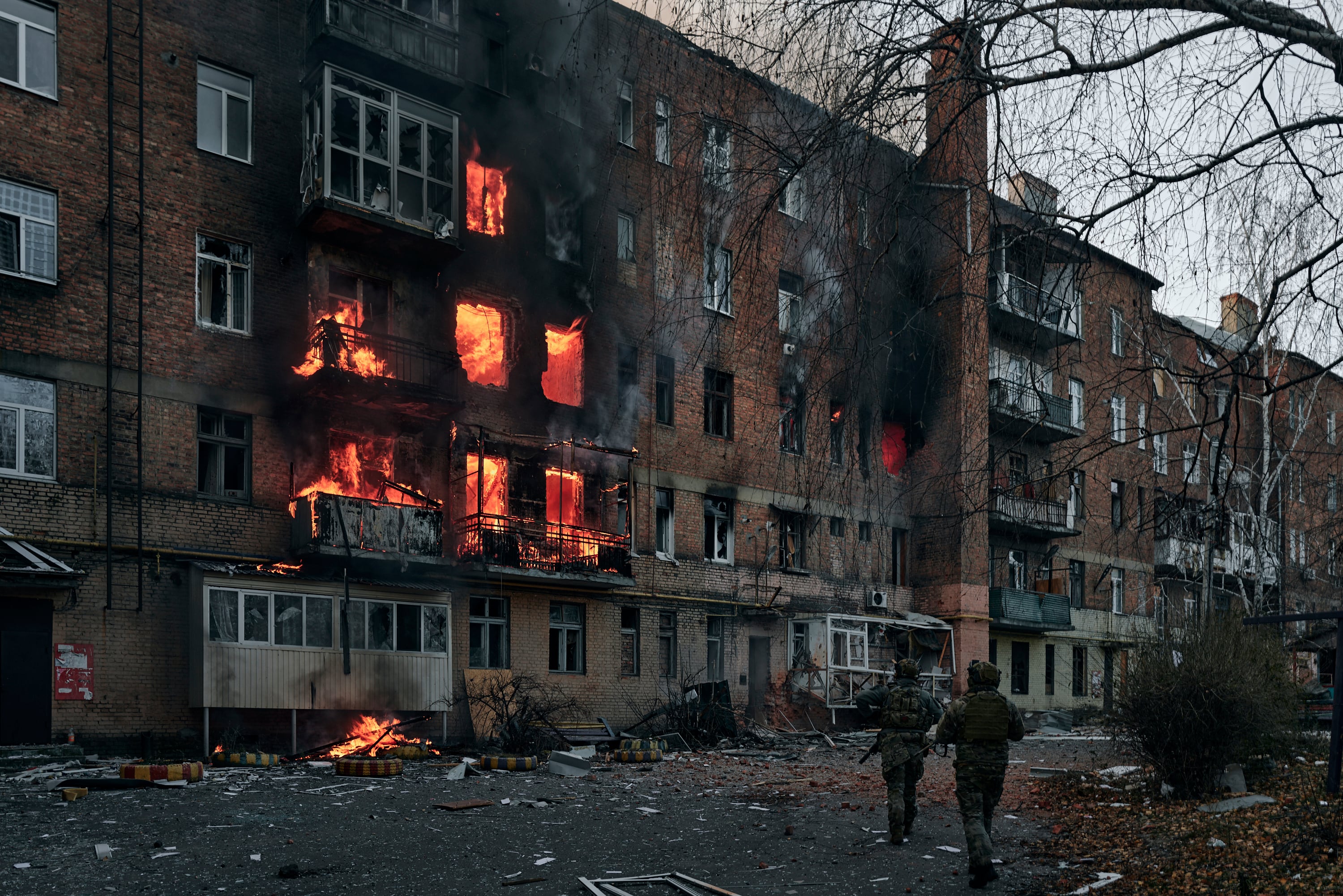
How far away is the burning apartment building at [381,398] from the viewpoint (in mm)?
16703

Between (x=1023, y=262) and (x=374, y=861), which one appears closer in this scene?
(x=1023, y=262)

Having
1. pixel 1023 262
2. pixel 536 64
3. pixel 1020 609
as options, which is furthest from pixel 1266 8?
pixel 1020 609

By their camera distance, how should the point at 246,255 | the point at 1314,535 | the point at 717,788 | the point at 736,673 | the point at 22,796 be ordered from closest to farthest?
the point at 22,796, the point at 717,788, the point at 246,255, the point at 736,673, the point at 1314,535

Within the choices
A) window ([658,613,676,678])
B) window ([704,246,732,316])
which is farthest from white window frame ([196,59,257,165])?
window ([704,246,732,316])

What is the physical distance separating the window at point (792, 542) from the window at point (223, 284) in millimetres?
14140

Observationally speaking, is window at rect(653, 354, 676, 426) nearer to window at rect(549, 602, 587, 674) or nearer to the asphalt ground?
window at rect(549, 602, 587, 674)

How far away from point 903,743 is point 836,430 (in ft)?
11.8

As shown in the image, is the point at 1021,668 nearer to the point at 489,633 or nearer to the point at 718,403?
the point at 718,403

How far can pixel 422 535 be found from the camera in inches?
800

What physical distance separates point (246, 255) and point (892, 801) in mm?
14834

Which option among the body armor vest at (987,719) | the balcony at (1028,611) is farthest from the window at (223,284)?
the balcony at (1028,611)

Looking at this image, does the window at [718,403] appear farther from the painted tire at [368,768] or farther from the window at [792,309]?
the window at [792,309]

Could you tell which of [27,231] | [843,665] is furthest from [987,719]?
[843,665]

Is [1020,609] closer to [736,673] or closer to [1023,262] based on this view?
[736,673]
